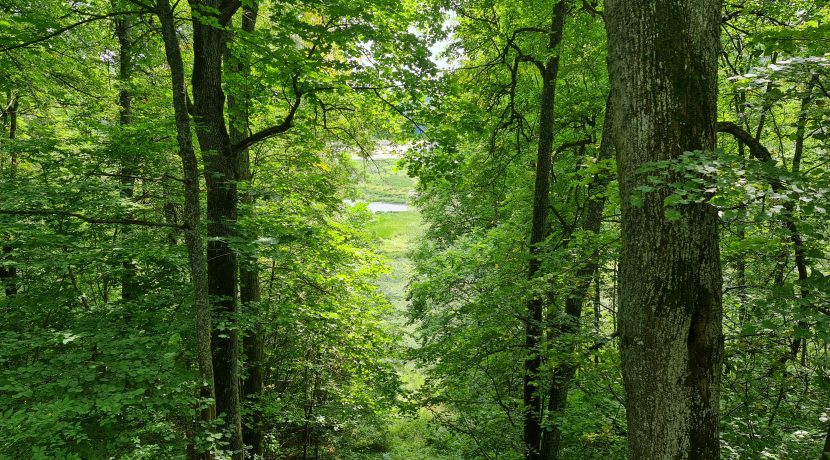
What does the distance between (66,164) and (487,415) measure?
7.47m

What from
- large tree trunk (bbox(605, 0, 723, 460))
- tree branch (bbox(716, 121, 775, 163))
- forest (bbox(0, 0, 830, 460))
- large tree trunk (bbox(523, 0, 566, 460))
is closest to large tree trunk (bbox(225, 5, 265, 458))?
forest (bbox(0, 0, 830, 460))

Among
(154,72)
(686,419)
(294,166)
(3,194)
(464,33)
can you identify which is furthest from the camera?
(294,166)

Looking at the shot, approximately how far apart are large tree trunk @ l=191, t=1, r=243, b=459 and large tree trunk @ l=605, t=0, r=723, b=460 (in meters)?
4.78

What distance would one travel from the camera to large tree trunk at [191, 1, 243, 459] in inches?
225

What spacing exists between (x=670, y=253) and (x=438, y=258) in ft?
23.2

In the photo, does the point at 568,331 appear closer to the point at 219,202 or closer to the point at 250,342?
the point at 219,202

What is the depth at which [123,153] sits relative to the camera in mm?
5656

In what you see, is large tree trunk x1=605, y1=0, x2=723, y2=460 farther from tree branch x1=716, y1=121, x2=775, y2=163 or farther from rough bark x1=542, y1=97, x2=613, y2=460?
rough bark x1=542, y1=97, x2=613, y2=460

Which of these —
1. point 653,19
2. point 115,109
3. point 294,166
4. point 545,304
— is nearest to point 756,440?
point 545,304

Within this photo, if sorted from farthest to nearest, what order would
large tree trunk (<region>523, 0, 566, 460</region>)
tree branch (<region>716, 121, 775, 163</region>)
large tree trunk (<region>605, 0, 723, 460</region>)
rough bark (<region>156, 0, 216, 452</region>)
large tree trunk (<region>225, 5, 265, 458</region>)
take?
large tree trunk (<region>225, 5, 265, 458</region>)
large tree trunk (<region>523, 0, 566, 460</region>)
rough bark (<region>156, 0, 216, 452</region>)
tree branch (<region>716, 121, 775, 163</region>)
large tree trunk (<region>605, 0, 723, 460</region>)

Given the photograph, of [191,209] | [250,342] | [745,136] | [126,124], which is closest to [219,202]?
[191,209]

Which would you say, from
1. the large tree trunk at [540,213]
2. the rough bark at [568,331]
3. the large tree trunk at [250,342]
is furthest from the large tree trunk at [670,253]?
the large tree trunk at [250,342]

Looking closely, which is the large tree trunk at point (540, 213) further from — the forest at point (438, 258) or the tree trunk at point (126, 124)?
the tree trunk at point (126, 124)

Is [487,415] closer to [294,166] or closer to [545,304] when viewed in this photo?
[545,304]
